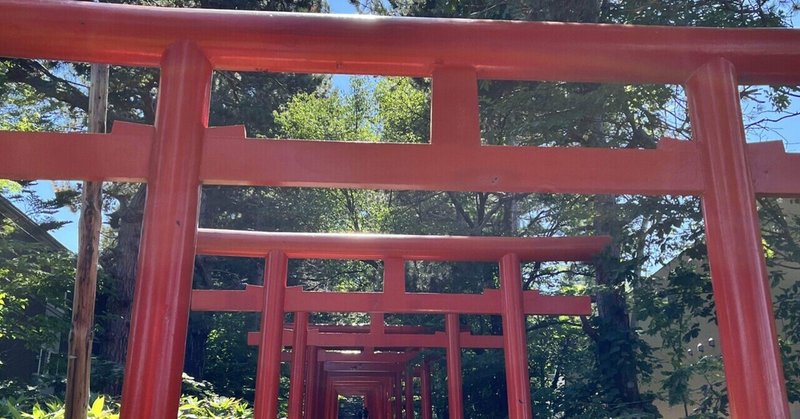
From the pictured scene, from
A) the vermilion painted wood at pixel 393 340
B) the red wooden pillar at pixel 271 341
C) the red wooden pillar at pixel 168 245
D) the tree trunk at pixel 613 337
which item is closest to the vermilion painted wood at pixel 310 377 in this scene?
the vermilion painted wood at pixel 393 340

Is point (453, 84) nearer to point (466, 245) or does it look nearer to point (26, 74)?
point (466, 245)

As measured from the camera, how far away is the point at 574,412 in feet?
32.9

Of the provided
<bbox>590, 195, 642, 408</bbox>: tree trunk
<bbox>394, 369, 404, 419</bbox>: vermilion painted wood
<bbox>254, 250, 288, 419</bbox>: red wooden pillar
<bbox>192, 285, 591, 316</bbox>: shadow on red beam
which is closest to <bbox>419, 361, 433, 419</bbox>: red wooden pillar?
<bbox>394, 369, 404, 419</bbox>: vermilion painted wood

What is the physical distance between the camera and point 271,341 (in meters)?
7.18

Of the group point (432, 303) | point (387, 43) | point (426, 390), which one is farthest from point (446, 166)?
point (426, 390)

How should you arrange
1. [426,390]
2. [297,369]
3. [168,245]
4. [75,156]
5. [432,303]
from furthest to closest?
[426,390], [297,369], [432,303], [75,156], [168,245]

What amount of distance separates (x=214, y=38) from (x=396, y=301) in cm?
474

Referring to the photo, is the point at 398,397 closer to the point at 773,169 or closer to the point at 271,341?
the point at 271,341

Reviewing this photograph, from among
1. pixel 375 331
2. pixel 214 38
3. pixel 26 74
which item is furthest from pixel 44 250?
pixel 214 38

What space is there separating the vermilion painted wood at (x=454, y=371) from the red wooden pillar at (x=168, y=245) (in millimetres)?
7040

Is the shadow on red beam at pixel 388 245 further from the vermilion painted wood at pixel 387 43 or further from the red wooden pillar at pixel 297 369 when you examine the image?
the vermilion painted wood at pixel 387 43

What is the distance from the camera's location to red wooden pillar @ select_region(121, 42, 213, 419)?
2934mm

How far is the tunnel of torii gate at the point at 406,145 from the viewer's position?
309 cm

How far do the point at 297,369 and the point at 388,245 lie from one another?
3479 millimetres
